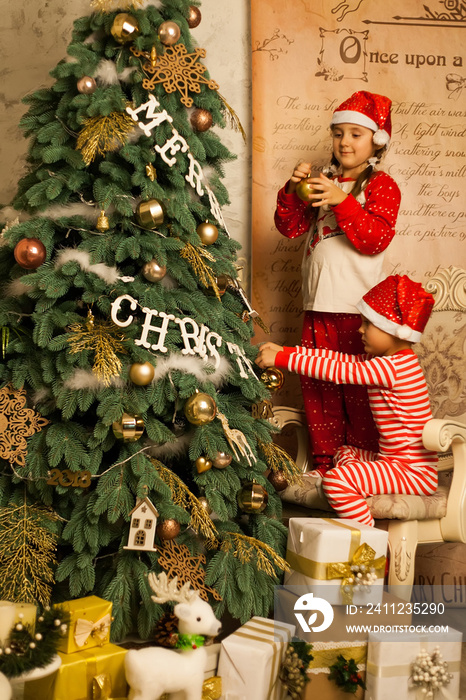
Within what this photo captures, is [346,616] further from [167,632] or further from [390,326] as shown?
[390,326]

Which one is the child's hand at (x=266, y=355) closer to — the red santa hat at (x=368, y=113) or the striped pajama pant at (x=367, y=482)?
the striped pajama pant at (x=367, y=482)

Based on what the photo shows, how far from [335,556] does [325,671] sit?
30cm

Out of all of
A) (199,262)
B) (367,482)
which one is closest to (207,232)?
(199,262)

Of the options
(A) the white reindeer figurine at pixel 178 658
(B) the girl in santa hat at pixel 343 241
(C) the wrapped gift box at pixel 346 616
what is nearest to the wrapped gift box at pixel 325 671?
(C) the wrapped gift box at pixel 346 616

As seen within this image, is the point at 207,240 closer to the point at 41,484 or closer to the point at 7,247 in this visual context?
the point at 7,247

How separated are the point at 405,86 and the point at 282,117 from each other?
57 centimetres

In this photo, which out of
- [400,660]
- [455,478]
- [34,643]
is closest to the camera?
[34,643]

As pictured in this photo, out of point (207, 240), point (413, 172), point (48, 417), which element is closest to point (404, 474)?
point (207, 240)

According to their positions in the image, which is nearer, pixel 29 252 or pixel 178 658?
pixel 178 658

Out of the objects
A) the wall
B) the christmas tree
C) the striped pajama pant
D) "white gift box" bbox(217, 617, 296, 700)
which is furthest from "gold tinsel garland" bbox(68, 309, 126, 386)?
the wall

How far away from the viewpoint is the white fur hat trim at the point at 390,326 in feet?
8.16

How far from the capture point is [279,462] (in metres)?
2.34

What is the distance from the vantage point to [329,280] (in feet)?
9.05

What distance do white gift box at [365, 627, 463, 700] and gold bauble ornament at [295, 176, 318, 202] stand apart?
148cm
